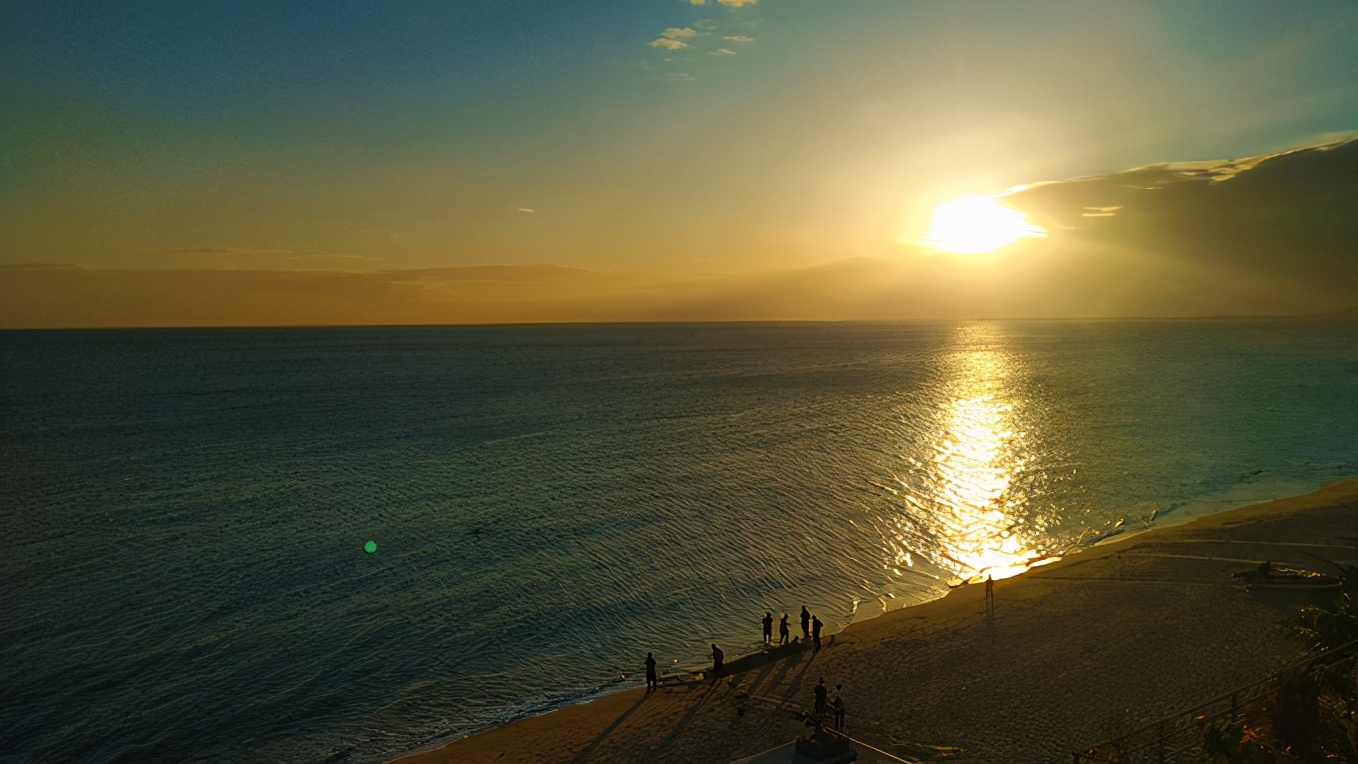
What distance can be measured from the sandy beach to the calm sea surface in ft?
6.97

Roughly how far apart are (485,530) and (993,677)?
2639cm

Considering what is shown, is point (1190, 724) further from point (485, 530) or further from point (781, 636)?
point (485, 530)

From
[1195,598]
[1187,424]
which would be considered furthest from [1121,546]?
[1187,424]

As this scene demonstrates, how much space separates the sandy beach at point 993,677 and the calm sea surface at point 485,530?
212cm

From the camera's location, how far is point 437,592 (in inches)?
1241

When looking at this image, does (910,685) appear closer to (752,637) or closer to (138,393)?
(752,637)

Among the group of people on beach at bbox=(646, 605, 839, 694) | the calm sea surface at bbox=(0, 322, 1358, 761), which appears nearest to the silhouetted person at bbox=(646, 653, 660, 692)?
the group of people on beach at bbox=(646, 605, 839, 694)

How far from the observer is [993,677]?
22.9 m

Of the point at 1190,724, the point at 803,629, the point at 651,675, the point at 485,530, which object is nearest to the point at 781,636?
the point at 803,629

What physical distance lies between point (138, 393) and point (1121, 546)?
12003 cm

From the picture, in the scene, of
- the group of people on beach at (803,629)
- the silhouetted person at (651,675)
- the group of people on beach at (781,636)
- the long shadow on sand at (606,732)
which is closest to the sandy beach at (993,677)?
the long shadow on sand at (606,732)

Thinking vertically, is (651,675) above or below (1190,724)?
below

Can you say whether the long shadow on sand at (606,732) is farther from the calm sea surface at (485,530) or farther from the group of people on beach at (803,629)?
the group of people on beach at (803,629)

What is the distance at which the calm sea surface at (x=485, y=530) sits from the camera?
77.4ft
